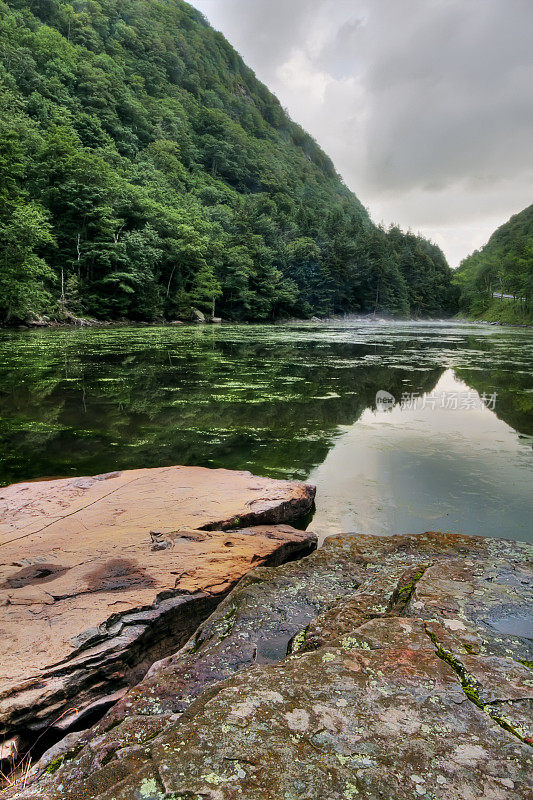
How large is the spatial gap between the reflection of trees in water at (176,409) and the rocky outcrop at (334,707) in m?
3.55

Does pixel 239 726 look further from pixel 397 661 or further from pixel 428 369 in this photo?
pixel 428 369

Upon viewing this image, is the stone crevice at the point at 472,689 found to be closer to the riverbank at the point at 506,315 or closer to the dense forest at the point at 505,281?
the dense forest at the point at 505,281

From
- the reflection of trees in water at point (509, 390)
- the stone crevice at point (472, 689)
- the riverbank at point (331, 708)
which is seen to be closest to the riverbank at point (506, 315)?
the reflection of trees in water at point (509, 390)

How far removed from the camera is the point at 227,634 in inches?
93.1

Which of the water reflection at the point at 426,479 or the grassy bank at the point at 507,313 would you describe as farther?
the grassy bank at the point at 507,313

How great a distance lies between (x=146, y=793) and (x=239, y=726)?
1.16ft

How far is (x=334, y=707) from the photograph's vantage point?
1544 millimetres

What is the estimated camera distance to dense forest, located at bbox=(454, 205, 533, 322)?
61.8 metres

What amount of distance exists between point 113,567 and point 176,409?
591cm

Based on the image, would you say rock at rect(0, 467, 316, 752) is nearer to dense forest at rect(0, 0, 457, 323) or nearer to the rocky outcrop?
the rocky outcrop

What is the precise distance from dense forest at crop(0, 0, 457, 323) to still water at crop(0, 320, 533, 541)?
1934 cm

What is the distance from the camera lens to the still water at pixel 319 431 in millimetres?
5055

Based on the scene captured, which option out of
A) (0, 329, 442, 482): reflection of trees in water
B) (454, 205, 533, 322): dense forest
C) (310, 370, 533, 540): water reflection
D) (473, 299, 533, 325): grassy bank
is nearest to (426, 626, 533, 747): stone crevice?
(310, 370, 533, 540): water reflection

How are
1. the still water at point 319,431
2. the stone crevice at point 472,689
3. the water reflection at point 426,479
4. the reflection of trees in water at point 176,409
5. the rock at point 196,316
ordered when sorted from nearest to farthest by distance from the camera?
1. the stone crevice at point 472,689
2. the water reflection at point 426,479
3. the still water at point 319,431
4. the reflection of trees in water at point 176,409
5. the rock at point 196,316
